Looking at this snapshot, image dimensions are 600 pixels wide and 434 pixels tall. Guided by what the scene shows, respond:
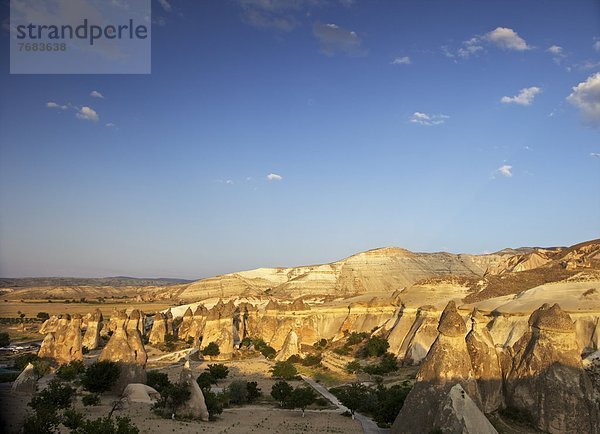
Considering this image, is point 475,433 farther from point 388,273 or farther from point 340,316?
Result: point 388,273

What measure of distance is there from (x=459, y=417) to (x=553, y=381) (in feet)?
17.9

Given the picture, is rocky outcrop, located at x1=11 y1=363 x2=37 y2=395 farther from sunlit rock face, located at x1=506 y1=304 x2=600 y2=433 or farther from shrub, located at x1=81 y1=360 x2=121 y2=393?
sunlit rock face, located at x1=506 y1=304 x2=600 y2=433

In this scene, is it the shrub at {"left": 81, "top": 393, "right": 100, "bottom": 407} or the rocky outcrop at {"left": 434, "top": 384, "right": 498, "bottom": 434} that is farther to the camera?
the shrub at {"left": 81, "top": 393, "right": 100, "bottom": 407}

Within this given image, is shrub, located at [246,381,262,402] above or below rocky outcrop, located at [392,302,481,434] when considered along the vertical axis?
below

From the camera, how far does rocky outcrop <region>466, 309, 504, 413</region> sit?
1745 cm

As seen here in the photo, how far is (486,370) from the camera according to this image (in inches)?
703

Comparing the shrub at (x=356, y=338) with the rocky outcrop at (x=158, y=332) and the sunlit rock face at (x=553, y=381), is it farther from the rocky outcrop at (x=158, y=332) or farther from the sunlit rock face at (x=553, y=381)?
the sunlit rock face at (x=553, y=381)

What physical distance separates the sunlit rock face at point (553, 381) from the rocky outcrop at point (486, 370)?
572 mm

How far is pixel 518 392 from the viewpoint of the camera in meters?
17.7

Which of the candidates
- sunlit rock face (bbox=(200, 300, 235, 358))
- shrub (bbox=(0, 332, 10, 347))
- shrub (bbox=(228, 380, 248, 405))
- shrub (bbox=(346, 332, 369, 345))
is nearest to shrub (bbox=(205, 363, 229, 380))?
shrub (bbox=(228, 380, 248, 405))

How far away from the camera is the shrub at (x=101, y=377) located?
23.8m

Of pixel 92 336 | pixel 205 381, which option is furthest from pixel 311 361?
pixel 92 336

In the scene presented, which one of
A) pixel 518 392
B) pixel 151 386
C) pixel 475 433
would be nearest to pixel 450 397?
pixel 475 433

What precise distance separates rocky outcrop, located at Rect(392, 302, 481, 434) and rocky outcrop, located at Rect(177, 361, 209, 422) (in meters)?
8.61
